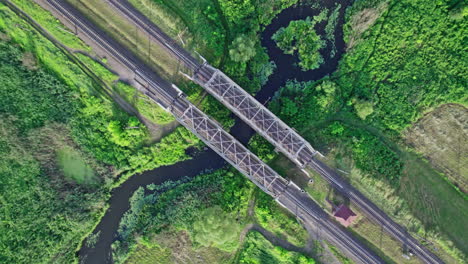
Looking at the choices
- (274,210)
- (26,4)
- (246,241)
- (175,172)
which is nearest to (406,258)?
(274,210)

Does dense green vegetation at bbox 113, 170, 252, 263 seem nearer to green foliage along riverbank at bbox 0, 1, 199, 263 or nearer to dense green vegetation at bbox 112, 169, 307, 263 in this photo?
dense green vegetation at bbox 112, 169, 307, 263

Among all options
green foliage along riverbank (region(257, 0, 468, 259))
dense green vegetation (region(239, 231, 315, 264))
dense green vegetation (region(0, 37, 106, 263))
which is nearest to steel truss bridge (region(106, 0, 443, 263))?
green foliage along riverbank (region(257, 0, 468, 259))

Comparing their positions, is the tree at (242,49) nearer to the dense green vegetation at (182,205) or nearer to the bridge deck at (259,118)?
the bridge deck at (259,118)

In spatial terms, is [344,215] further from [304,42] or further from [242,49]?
[242,49]

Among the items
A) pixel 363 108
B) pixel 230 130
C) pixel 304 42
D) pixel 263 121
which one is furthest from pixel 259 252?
pixel 304 42

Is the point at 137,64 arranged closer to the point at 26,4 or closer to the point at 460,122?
the point at 26,4

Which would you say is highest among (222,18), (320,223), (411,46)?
(411,46)

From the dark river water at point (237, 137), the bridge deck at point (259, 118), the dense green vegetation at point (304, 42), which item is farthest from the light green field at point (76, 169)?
the dense green vegetation at point (304, 42)
